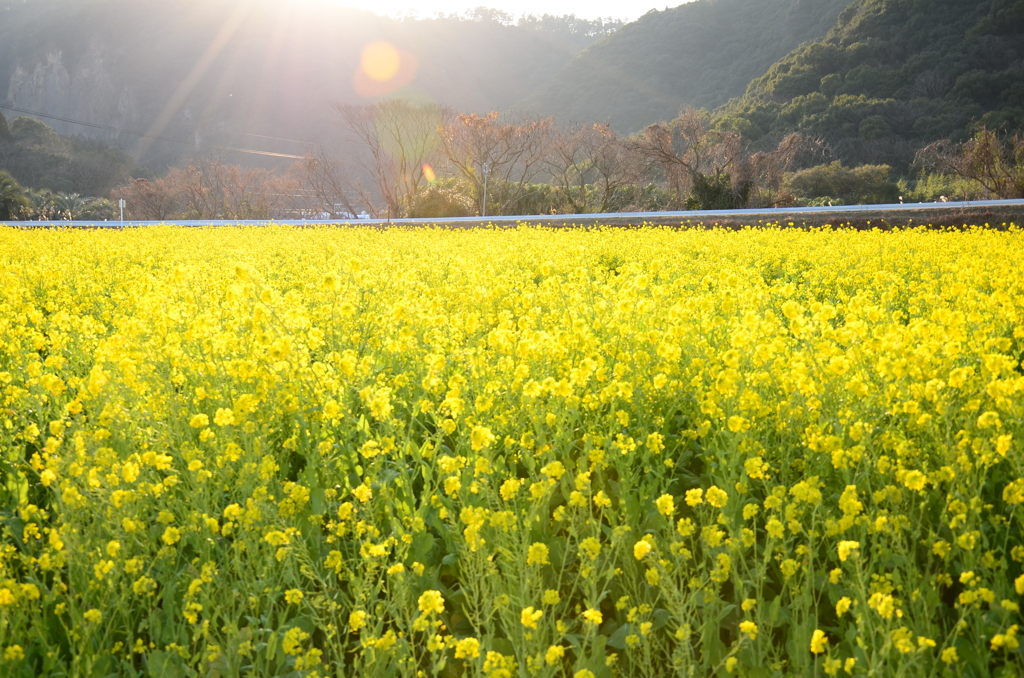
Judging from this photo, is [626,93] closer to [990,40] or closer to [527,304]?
[990,40]

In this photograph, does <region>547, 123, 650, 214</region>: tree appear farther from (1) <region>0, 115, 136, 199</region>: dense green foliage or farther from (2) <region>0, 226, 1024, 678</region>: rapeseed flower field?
(1) <region>0, 115, 136, 199</region>: dense green foliage

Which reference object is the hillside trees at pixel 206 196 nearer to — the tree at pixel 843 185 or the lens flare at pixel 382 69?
the tree at pixel 843 185

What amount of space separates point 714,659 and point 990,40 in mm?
55409

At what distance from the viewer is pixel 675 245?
38.7 feet

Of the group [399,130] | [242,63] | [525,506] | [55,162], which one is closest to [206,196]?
[399,130]

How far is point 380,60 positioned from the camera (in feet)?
319

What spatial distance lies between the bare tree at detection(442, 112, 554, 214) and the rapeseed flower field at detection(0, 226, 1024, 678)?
29237mm

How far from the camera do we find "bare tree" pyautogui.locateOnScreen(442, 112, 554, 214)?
106ft

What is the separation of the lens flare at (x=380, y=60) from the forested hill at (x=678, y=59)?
32.0 meters

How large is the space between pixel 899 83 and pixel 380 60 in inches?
2871

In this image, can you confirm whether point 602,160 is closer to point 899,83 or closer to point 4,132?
point 899,83

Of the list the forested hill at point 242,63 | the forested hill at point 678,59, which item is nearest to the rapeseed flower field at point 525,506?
the forested hill at point 678,59

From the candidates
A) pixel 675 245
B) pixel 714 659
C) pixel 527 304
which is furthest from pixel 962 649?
pixel 675 245

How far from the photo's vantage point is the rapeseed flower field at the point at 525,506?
2.06 m
